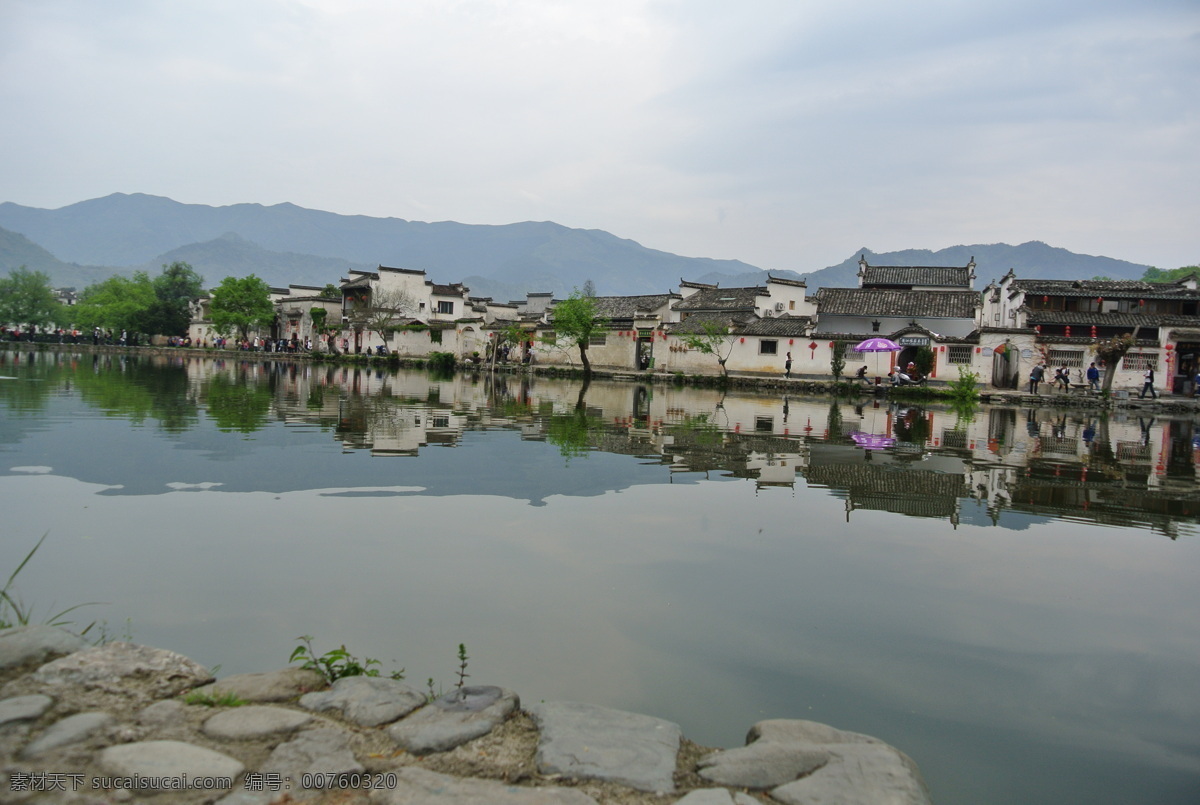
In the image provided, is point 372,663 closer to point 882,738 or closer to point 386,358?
point 882,738

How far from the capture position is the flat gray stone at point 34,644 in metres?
3.83

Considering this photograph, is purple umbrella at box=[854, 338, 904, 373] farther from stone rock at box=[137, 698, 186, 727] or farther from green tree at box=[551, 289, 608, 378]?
stone rock at box=[137, 698, 186, 727]

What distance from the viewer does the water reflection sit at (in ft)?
32.4

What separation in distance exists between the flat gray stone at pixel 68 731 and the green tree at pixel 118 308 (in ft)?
223

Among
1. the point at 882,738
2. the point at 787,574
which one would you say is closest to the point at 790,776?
the point at 882,738

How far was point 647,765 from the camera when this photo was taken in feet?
10.9

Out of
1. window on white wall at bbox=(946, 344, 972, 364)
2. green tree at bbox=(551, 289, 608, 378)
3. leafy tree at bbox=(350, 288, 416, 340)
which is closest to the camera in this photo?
window on white wall at bbox=(946, 344, 972, 364)

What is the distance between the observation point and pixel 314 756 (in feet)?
10.4

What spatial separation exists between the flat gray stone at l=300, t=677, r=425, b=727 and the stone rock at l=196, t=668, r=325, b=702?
0.43 ft

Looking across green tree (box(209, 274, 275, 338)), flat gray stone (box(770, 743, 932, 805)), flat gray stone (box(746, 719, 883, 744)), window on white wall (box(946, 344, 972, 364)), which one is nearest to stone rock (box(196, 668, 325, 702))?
flat gray stone (box(746, 719, 883, 744))

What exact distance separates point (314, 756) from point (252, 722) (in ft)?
1.50

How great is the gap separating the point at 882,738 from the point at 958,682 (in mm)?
983

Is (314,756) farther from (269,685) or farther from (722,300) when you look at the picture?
(722,300)

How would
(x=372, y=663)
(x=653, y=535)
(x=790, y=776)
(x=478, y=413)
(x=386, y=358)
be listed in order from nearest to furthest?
1. (x=790, y=776)
2. (x=372, y=663)
3. (x=653, y=535)
4. (x=478, y=413)
5. (x=386, y=358)
